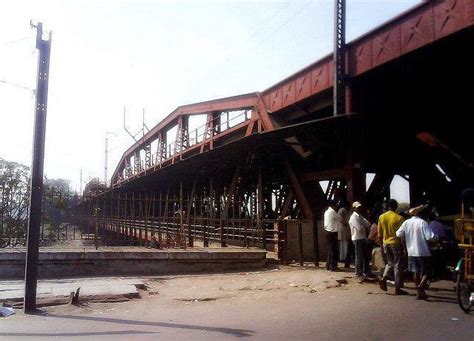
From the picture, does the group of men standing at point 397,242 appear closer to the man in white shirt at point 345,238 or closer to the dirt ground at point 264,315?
the dirt ground at point 264,315

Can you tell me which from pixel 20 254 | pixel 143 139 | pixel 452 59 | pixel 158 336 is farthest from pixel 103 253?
pixel 143 139

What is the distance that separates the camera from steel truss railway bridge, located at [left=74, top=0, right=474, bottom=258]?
11328 millimetres

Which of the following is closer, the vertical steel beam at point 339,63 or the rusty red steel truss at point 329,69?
the rusty red steel truss at point 329,69

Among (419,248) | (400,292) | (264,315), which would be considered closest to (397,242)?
(419,248)

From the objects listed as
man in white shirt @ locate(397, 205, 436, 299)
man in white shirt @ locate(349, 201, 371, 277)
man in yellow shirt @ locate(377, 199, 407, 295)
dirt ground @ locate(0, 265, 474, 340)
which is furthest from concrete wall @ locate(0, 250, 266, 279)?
man in white shirt @ locate(397, 205, 436, 299)

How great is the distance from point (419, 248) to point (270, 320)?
118 inches

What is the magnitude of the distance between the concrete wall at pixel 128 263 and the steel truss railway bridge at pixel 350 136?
55.5 inches

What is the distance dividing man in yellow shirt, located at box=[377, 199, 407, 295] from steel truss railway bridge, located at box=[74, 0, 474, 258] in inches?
139

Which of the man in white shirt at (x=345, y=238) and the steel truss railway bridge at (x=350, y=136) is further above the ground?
the steel truss railway bridge at (x=350, y=136)

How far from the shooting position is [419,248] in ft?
24.9

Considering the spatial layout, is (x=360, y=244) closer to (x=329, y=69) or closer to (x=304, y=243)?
(x=304, y=243)

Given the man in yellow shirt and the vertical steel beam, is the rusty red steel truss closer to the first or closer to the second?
the vertical steel beam

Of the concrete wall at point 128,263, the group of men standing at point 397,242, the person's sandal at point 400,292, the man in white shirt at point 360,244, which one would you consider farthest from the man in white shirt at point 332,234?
the person's sandal at point 400,292

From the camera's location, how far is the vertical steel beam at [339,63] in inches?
505
